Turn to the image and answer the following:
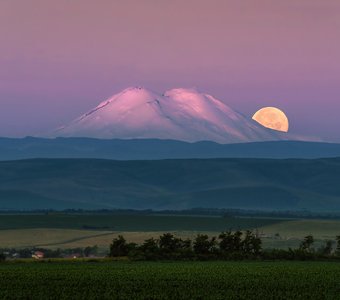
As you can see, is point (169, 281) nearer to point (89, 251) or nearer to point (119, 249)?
point (119, 249)

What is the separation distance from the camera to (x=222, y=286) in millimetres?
48406

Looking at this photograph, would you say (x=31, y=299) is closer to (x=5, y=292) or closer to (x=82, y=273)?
(x=5, y=292)

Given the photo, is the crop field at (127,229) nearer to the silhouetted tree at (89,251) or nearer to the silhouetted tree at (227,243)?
the silhouetted tree at (89,251)

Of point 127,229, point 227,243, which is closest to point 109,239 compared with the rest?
point 127,229

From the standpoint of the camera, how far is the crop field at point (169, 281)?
4478 cm

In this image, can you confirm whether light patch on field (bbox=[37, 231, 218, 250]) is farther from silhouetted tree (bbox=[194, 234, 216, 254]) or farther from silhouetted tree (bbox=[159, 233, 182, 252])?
silhouetted tree (bbox=[194, 234, 216, 254])

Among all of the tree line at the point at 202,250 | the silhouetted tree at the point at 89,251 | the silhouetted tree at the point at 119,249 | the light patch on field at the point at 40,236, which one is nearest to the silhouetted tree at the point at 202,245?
the tree line at the point at 202,250

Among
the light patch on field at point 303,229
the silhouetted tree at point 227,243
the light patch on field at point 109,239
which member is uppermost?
the light patch on field at point 303,229

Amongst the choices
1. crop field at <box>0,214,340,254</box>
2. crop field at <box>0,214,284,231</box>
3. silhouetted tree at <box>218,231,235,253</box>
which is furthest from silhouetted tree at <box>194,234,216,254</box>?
crop field at <box>0,214,284,231</box>

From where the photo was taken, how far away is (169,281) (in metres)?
50.4

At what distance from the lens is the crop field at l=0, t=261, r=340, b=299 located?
147 feet

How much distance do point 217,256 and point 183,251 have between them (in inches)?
79.0

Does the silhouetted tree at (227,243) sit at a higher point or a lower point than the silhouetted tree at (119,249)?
higher

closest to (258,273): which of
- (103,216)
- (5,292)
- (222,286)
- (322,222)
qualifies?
(222,286)
